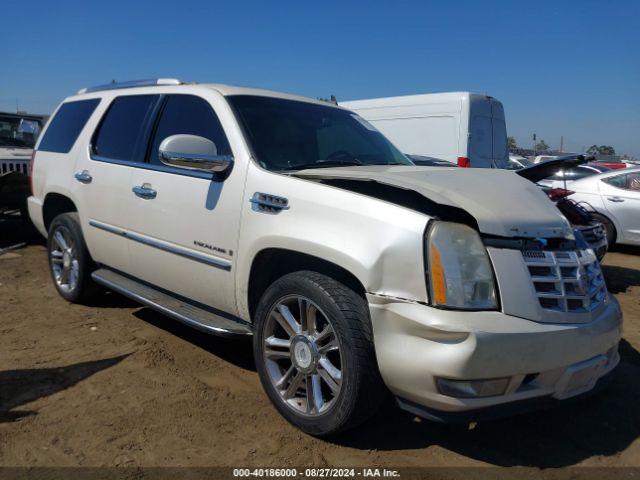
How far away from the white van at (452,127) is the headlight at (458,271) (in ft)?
26.2

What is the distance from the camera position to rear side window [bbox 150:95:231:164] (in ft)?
11.9

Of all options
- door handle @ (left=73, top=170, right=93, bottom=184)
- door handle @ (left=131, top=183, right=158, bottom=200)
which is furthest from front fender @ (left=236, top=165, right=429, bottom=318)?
door handle @ (left=73, top=170, right=93, bottom=184)

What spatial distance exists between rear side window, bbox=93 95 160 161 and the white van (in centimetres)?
706

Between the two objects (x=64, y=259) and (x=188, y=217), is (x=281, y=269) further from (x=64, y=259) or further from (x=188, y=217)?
(x=64, y=259)

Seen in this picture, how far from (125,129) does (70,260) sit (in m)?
1.40

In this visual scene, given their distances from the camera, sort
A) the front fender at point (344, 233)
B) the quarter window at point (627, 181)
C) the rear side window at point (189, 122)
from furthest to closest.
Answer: the quarter window at point (627, 181) → the rear side window at point (189, 122) → the front fender at point (344, 233)

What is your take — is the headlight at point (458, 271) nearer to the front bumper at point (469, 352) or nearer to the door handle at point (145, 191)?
the front bumper at point (469, 352)

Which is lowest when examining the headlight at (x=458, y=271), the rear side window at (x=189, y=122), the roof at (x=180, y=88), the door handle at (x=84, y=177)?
the headlight at (x=458, y=271)

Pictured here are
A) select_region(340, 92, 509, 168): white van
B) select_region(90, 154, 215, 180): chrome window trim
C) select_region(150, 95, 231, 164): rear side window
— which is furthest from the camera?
select_region(340, 92, 509, 168): white van

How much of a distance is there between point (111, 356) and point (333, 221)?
7.06 feet

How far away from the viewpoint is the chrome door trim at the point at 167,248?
131 inches

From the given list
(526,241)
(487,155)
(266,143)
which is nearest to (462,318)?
(526,241)

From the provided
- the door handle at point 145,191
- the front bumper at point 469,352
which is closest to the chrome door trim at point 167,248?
the door handle at point 145,191

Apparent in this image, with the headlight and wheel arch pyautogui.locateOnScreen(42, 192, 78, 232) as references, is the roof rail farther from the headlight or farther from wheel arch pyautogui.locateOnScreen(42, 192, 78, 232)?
the headlight
